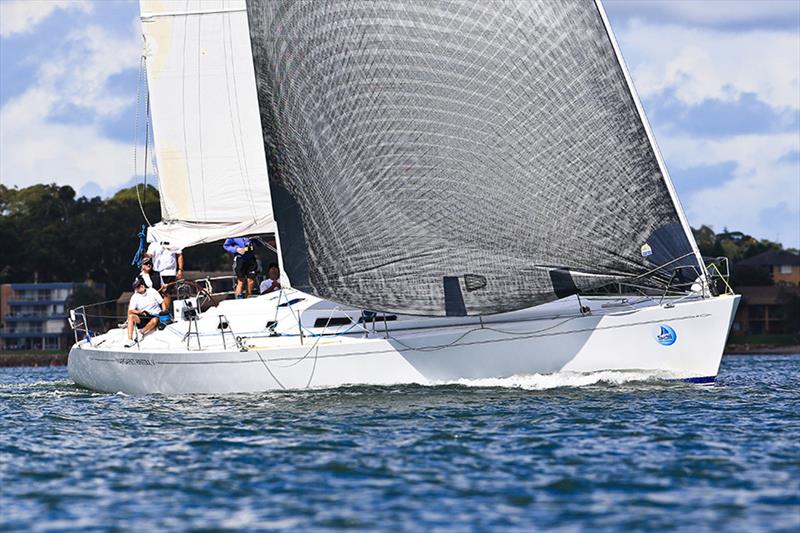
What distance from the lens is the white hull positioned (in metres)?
20.0

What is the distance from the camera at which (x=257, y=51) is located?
70.6 feet

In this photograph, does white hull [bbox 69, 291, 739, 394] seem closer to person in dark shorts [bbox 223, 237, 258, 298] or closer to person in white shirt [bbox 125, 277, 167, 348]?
person in white shirt [bbox 125, 277, 167, 348]

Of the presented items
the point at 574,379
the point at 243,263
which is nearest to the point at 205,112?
the point at 243,263

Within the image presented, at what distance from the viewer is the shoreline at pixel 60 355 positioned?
77.1 metres

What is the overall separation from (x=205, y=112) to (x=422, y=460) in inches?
532

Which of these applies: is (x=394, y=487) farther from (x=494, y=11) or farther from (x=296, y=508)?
(x=494, y=11)

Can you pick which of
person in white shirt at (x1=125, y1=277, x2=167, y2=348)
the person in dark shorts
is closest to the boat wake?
the person in dark shorts

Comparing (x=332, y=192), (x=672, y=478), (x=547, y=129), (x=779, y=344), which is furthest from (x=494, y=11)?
(x=779, y=344)

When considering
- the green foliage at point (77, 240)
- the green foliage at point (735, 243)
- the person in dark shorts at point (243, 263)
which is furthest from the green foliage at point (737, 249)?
the person in dark shorts at point (243, 263)

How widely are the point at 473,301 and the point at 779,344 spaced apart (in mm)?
68336

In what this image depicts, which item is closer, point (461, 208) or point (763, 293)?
point (461, 208)

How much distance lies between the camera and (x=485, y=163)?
1964 cm

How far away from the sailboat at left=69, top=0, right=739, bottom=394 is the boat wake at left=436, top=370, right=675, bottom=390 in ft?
0.31

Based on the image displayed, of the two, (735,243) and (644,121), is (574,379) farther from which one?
(735,243)
